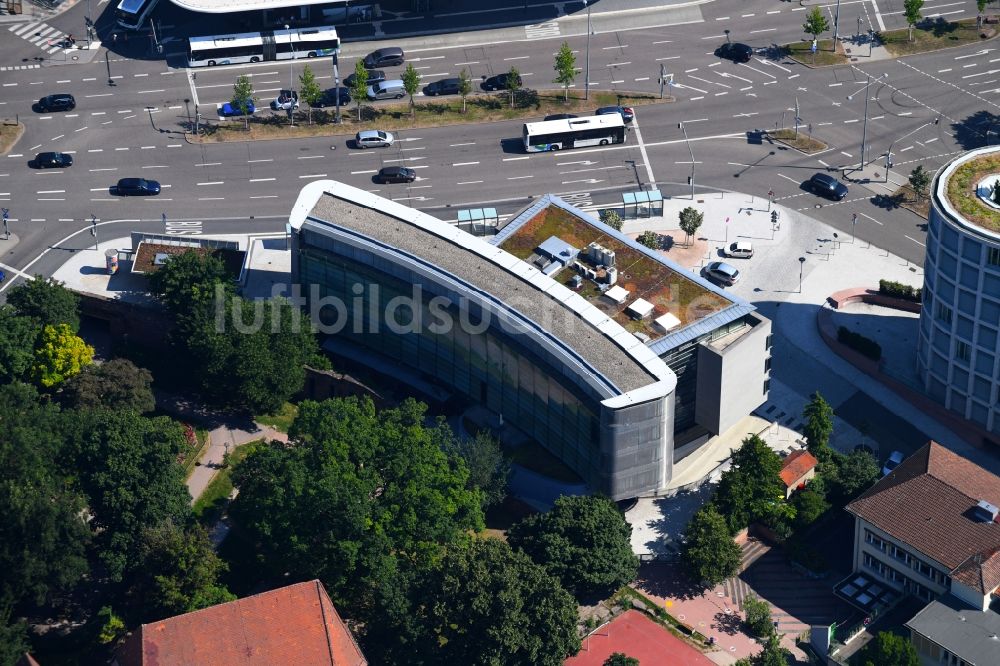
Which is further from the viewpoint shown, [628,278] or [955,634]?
[628,278]

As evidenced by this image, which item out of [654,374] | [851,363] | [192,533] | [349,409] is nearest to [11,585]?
[192,533]

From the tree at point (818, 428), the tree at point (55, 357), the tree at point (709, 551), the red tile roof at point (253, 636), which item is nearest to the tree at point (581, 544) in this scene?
the tree at point (709, 551)

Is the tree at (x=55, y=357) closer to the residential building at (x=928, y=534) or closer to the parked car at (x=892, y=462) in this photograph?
the residential building at (x=928, y=534)

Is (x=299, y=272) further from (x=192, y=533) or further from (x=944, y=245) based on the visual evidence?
(x=944, y=245)

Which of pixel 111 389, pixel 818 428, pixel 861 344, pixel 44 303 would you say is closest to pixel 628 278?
pixel 818 428

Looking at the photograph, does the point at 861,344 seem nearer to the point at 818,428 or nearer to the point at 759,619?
the point at 818,428
